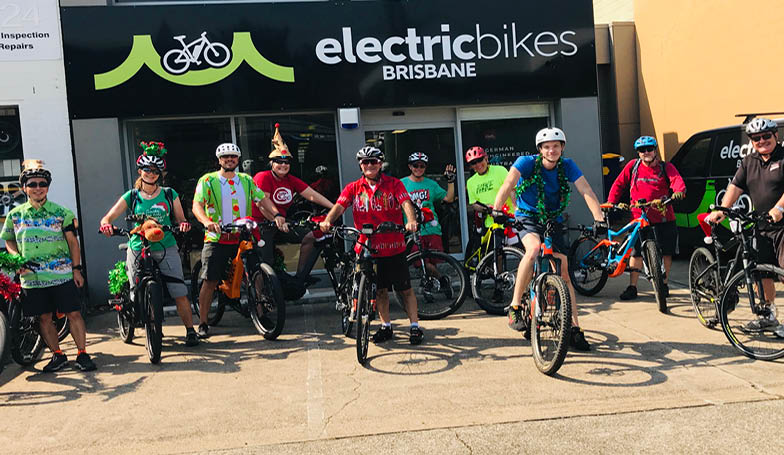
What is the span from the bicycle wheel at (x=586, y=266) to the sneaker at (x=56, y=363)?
527 cm

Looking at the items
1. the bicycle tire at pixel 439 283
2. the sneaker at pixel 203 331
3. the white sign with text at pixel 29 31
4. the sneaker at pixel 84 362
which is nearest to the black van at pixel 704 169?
the bicycle tire at pixel 439 283

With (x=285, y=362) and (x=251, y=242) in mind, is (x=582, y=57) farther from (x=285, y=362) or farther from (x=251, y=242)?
(x=285, y=362)

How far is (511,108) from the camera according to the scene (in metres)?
9.84

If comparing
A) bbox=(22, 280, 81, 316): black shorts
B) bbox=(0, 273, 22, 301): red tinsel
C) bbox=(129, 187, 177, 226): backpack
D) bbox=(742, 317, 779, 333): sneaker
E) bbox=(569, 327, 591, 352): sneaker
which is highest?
bbox=(129, 187, 177, 226): backpack

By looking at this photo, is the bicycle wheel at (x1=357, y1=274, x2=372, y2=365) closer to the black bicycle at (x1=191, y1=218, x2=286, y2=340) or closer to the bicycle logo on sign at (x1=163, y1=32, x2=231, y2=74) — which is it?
the black bicycle at (x1=191, y1=218, x2=286, y2=340)

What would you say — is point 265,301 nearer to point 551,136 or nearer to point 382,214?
point 382,214

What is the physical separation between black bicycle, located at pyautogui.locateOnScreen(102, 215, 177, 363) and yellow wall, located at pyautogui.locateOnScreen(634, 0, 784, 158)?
34.5 feet

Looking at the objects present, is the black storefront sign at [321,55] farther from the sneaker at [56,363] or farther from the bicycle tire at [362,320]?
the bicycle tire at [362,320]

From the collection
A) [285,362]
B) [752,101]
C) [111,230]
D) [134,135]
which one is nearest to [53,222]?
[111,230]

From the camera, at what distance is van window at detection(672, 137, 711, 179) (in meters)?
9.72

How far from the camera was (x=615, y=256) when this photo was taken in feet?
24.0

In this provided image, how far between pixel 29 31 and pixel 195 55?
2.09 metres

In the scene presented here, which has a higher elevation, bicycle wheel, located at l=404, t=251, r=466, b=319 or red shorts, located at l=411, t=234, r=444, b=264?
red shorts, located at l=411, t=234, r=444, b=264

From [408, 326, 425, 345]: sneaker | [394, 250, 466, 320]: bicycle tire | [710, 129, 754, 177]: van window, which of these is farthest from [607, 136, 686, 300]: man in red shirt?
[408, 326, 425, 345]: sneaker
